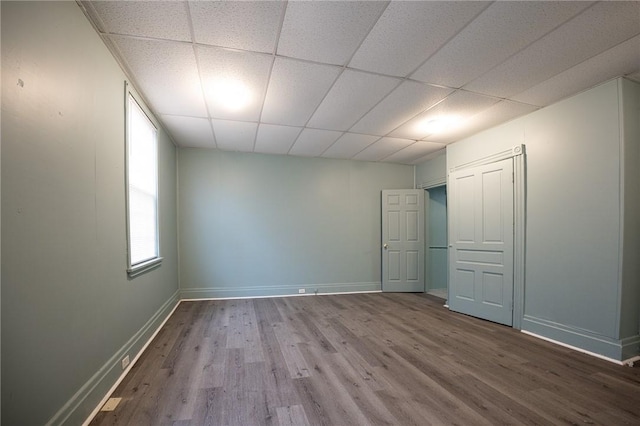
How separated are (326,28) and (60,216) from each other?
1987 millimetres

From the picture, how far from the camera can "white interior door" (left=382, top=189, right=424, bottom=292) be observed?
17.0 feet

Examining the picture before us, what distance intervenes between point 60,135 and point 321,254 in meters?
4.05

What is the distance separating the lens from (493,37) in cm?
187

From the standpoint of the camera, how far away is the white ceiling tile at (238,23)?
5.34 ft

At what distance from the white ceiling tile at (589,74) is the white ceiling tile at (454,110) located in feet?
1.07

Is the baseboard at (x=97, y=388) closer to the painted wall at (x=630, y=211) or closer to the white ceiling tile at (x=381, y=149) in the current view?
the white ceiling tile at (x=381, y=149)

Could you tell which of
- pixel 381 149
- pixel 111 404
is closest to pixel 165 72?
pixel 111 404

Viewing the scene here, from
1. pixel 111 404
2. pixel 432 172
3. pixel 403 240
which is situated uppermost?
pixel 432 172

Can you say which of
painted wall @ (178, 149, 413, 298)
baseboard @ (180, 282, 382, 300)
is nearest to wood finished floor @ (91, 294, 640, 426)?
baseboard @ (180, 282, 382, 300)

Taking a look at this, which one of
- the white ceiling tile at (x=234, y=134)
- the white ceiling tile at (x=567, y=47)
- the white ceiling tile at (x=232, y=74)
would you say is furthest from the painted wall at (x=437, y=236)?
the white ceiling tile at (x=232, y=74)

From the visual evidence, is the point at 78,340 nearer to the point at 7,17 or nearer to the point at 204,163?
the point at 7,17

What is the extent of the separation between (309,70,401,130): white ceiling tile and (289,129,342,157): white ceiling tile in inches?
10.4

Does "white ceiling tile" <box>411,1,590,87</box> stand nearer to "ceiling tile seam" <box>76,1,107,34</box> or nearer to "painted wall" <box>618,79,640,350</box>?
"painted wall" <box>618,79,640,350</box>

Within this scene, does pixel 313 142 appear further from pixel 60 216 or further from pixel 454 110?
pixel 60 216
